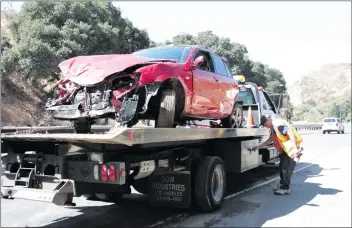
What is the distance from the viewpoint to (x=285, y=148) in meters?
7.96

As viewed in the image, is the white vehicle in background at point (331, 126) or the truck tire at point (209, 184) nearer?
the truck tire at point (209, 184)

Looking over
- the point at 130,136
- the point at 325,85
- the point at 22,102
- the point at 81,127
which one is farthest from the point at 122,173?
the point at 325,85

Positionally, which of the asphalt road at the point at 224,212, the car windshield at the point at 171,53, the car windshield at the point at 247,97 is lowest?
the asphalt road at the point at 224,212

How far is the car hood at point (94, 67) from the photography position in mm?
5317

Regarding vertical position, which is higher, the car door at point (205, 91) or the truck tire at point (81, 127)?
the car door at point (205, 91)

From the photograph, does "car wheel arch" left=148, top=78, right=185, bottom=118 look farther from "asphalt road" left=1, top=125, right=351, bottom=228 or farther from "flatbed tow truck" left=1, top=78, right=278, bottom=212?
"asphalt road" left=1, top=125, right=351, bottom=228

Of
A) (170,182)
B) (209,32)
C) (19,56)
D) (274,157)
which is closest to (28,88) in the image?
(19,56)

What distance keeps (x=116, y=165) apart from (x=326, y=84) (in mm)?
131988

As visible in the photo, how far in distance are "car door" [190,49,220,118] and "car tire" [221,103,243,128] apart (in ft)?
2.51

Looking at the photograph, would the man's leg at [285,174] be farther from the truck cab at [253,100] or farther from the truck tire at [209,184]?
the truck cab at [253,100]

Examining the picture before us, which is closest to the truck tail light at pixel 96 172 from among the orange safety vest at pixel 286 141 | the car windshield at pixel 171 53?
the car windshield at pixel 171 53

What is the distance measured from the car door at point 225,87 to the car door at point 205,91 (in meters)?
0.16

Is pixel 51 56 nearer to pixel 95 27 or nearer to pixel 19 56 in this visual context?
pixel 19 56

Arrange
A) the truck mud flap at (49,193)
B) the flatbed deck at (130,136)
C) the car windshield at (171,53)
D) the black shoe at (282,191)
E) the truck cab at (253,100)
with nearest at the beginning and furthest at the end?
the flatbed deck at (130,136)
the truck mud flap at (49,193)
the car windshield at (171,53)
the black shoe at (282,191)
the truck cab at (253,100)
